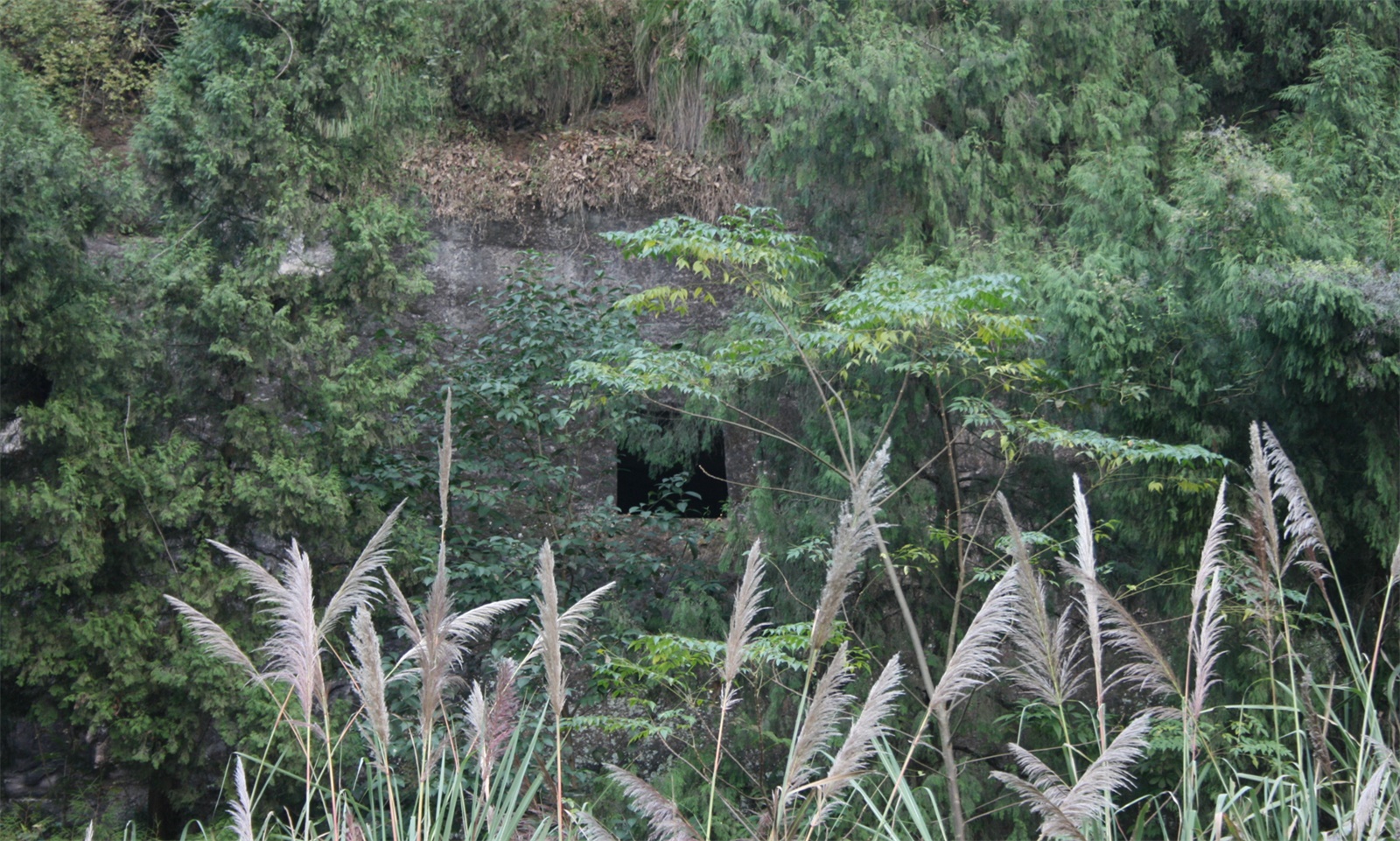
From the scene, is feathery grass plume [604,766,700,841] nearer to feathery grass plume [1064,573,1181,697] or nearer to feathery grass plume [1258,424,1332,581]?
feathery grass plume [1064,573,1181,697]

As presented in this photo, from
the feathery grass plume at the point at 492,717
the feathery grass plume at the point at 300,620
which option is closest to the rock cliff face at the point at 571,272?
the feathery grass plume at the point at 492,717

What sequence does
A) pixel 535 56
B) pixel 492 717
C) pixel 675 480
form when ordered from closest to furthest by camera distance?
pixel 492 717 < pixel 675 480 < pixel 535 56

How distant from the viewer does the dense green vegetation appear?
6.57 m

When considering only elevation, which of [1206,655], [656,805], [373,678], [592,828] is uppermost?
[1206,655]

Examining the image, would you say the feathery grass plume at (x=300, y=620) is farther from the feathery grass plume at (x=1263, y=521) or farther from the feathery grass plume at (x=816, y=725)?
the feathery grass plume at (x=1263, y=521)

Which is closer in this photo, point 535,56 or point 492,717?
point 492,717

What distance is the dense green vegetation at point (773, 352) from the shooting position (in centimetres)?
657

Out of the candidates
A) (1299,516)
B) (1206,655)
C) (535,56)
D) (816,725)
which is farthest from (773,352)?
(535,56)

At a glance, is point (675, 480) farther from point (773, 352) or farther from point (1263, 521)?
point (1263, 521)

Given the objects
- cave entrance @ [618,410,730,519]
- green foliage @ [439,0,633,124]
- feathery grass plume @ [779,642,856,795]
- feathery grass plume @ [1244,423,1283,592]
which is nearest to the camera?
feathery grass plume @ [779,642,856,795]

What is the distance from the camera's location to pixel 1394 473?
21.5 ft

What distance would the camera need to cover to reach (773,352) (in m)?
7.03

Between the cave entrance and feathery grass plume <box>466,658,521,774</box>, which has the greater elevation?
feathery grass plume <box>466,658,521,774</box>

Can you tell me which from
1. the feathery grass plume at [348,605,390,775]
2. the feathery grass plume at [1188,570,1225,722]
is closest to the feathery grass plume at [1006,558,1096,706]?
the feathery grass plume at [1188,570,1225,722]
